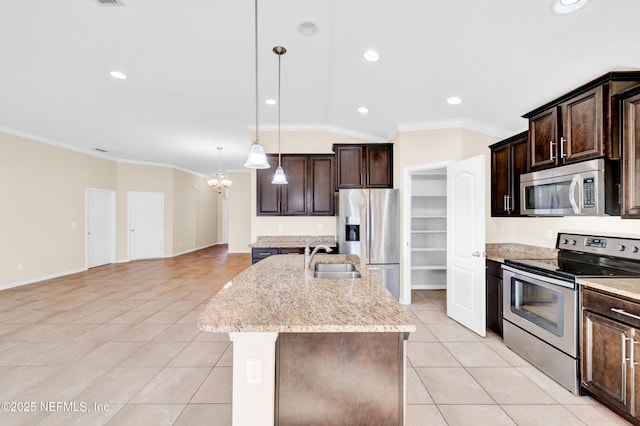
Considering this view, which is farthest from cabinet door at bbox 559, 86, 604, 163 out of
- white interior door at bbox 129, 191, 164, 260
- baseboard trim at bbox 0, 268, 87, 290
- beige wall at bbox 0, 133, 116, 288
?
white interior door at bbox 129, 191, 164, 260

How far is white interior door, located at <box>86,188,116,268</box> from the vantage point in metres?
6.92

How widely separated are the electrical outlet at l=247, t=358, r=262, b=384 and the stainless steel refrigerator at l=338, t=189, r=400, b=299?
9.78 ft

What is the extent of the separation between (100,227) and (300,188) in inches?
230

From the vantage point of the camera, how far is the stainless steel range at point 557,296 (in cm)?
217

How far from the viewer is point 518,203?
3.23m

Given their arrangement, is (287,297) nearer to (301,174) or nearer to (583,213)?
(583,213)

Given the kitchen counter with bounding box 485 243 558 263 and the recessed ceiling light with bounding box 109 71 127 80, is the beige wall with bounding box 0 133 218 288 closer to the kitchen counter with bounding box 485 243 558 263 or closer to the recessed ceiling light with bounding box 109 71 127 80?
the recessed ceiling light with bounding box 109 71 127 80

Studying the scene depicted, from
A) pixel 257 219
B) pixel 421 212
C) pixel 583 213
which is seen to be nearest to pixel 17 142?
pixel 257 219

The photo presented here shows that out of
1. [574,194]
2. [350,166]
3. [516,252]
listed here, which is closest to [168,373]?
[350,166]

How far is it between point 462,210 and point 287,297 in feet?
8.84

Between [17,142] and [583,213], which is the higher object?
[17,142]

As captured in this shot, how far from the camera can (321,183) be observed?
15.7 feet

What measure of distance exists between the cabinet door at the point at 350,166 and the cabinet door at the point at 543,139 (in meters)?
2.27

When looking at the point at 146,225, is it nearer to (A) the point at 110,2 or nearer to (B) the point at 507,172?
(A) the point at 110,2
